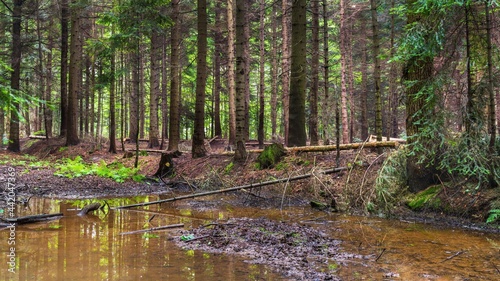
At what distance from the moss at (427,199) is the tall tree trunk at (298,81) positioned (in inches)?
204

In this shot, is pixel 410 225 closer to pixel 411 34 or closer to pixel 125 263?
pixel 411 34

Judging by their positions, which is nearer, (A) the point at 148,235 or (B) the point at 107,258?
(B) the point at 107,258

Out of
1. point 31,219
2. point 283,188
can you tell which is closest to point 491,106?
point 283,188

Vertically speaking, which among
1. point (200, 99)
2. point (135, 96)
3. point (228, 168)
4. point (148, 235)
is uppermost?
point (135, 96)

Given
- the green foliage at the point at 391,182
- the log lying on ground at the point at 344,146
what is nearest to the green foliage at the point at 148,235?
the green foliage at the point at 391,182

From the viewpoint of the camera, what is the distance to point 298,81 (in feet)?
40.5

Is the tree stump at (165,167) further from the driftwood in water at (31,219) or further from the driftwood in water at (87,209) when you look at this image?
the driftwood in water at (31,219)

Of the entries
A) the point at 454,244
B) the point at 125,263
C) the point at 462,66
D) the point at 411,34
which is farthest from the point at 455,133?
the point at 125,263

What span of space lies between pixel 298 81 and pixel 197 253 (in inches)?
351

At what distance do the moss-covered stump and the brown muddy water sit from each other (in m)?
4.12

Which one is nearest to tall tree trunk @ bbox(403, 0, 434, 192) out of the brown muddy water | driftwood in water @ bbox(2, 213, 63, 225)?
the brown muddy water

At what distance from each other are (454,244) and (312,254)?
7.54 feet

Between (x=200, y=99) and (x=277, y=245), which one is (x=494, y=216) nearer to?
(x=277, y=245)

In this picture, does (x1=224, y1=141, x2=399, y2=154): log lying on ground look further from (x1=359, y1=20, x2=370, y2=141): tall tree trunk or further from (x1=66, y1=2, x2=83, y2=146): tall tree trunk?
(x1=66, y1=2, x2=83, y2=146): tall tree trunk
